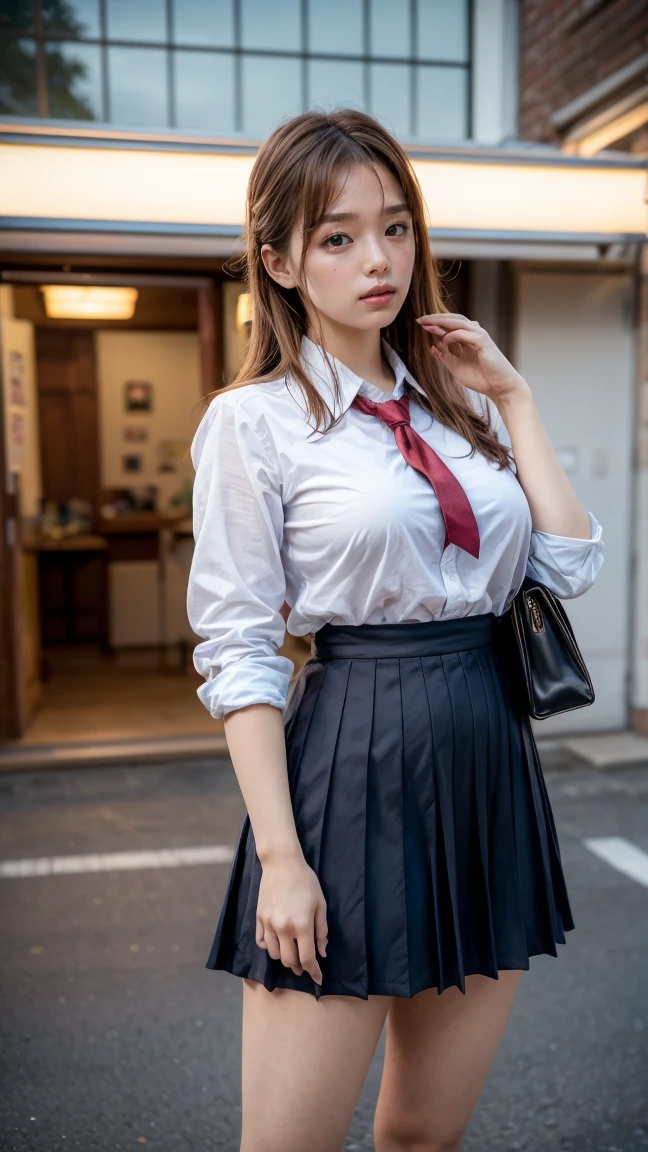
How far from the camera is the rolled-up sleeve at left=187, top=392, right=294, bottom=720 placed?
1344mm

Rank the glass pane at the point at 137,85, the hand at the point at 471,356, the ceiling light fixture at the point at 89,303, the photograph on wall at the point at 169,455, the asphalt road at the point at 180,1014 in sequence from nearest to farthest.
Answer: the hand at the point at 471,356 < the asphalt road at the point at 180,1014 < the glass pane at the point at 137,85 < the ceiling light fixture at the point at 89,303 < the photograph on wall at the point at 169,455

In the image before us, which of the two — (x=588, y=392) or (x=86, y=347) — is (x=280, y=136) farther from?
(x=86, y=347)

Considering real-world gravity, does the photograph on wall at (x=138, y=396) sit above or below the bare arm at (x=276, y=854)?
above

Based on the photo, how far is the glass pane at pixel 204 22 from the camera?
5.66 m

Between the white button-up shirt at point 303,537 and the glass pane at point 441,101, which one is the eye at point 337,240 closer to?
the white button-up shirt at point 303,537

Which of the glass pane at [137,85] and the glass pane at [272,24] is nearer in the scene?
the glass pane at [137,85]

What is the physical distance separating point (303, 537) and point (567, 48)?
523cm

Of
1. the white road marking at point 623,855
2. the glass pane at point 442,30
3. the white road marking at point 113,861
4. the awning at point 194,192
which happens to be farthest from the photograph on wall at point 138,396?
the white road marking at point 623,855

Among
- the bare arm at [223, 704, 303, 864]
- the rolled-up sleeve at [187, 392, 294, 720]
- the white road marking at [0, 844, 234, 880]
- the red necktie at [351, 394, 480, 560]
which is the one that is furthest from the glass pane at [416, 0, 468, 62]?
the bare arm at [223, 704, 303, 864]

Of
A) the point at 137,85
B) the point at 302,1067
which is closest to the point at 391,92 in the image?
the point at 137,85

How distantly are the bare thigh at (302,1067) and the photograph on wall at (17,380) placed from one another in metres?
5.14

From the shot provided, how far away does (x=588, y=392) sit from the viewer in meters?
5.77

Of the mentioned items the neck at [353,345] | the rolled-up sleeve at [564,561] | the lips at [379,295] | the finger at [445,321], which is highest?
the lips at [379,295]

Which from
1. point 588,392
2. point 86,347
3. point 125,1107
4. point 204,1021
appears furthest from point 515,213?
point 86,347
